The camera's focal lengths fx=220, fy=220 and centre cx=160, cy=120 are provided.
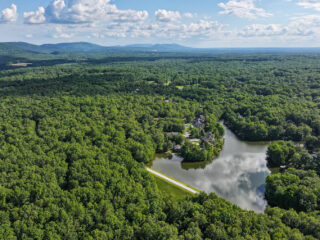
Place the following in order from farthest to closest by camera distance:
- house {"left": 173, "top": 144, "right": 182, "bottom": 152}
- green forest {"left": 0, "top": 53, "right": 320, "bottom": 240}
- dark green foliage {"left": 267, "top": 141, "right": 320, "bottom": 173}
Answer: house {"left": 173, "top": 144, "right": 182, "bottom": 152} → dark green foliage {"left": 267, "top": 141, "right": 320, "bottom": 173} → green forest {"left": 0, "top": 53, "right": 320, "bottom": 240}

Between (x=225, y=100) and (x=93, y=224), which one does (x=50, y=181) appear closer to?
(x=93, y=224)

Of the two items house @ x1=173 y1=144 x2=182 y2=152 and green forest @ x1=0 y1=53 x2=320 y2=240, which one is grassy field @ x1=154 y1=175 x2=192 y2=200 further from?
house @ x1=173 y1=144 x2=182 y2=152

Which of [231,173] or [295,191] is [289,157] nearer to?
[231,173]

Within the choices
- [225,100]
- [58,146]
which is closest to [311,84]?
[225,100]

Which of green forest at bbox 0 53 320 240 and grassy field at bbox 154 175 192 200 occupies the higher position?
green forest at bbox 0 53 320 240

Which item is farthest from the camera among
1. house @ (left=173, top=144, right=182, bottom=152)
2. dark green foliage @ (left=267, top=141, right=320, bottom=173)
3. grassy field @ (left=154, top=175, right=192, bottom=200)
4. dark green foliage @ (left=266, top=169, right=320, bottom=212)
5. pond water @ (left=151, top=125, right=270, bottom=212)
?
house @ (left=173, top=144, right=182, bottom=152)

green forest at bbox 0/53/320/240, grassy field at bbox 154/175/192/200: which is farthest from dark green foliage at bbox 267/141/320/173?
grassy field at bbox 154/175/192/200

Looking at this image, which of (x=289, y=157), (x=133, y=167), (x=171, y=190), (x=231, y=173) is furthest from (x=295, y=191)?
(x=133, y=167)

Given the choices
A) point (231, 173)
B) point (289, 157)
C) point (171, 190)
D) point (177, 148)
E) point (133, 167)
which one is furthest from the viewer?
point (177, 148)
